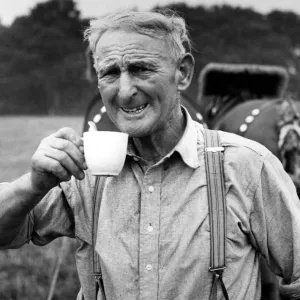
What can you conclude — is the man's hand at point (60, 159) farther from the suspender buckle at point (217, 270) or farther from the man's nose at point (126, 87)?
the suspender buckle at point (217, 270)

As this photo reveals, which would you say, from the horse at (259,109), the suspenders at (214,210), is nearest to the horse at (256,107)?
the horse at (259,109)

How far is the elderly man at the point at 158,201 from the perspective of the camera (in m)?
1.82

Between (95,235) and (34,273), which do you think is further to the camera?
(34,273)

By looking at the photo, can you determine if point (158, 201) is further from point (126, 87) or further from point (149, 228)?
point (126, 87)

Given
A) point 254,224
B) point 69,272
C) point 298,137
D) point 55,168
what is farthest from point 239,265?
point 69,272

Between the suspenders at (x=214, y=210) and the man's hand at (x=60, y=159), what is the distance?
260 millimetres

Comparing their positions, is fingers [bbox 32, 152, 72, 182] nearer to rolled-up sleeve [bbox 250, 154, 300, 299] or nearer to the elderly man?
the elderly man

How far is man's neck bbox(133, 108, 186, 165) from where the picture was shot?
2.01 metres

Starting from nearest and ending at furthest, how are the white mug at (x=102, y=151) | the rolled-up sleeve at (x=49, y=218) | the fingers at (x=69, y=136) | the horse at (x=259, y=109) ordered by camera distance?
the white mug at (x=102, y=151) → the fingers at (x=69, y=136) → the rolled-up sleeve at (x=49, y=218) → the horse at (x=259, y=109)

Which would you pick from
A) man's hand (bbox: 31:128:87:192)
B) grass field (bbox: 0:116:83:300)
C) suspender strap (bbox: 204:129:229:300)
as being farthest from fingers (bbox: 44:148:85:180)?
grass field (bbox: 0:116:83:300)

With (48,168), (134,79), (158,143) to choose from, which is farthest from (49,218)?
(134,79)

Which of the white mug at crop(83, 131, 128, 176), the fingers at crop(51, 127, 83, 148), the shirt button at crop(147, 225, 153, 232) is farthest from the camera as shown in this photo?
the shirt button at crop(147, 225, 153, 232)

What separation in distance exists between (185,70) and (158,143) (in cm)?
33

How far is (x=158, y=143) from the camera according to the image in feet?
6.61
